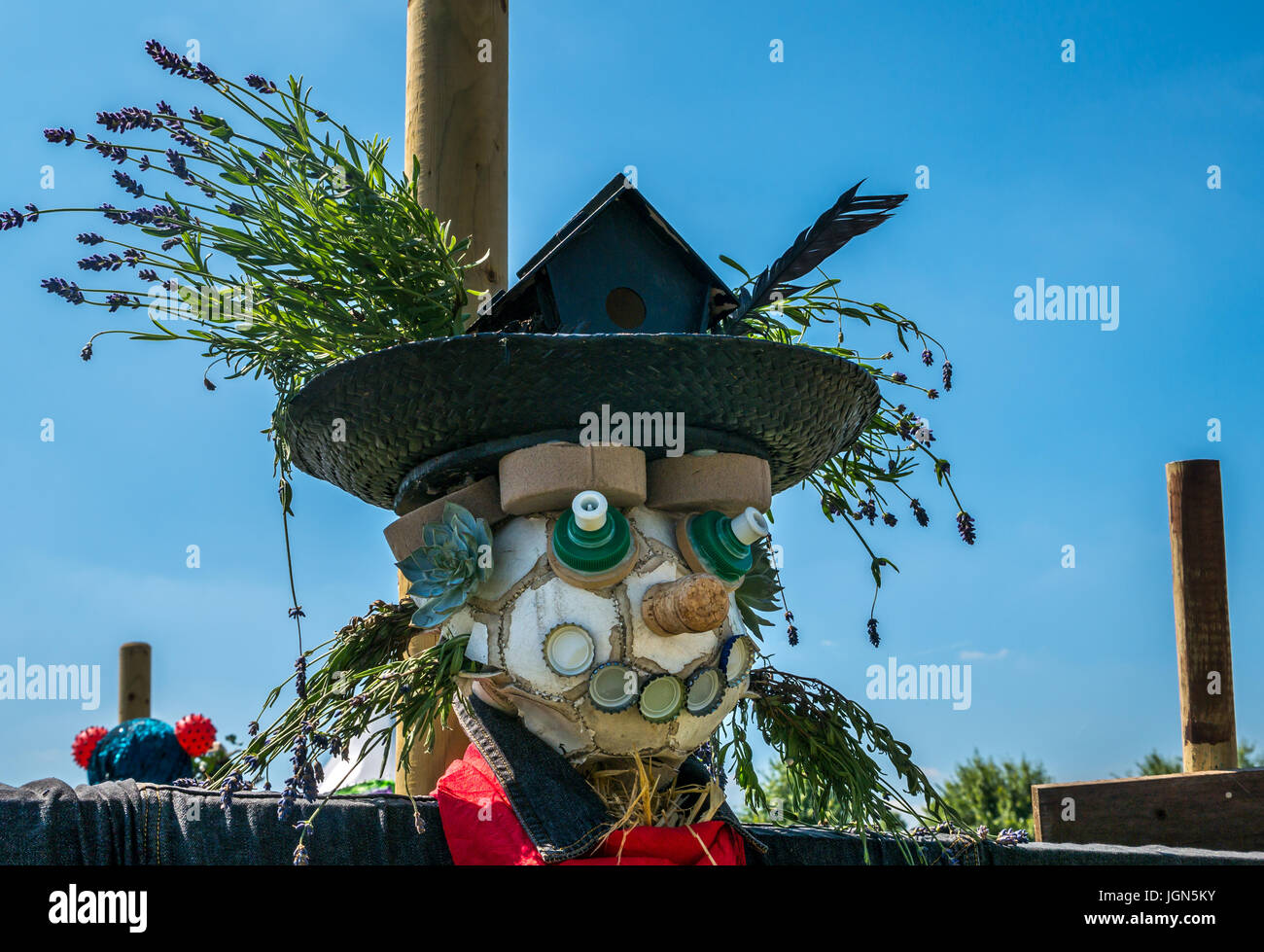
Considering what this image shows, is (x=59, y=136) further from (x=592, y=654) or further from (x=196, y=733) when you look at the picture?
(x=196, y=733)

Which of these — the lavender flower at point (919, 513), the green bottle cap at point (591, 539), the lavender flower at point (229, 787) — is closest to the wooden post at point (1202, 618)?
the lavender flower at point (919, 513)

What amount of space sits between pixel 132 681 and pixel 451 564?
7.73 feet

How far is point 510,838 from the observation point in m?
1.76

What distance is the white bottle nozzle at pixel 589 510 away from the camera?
1.74 metres

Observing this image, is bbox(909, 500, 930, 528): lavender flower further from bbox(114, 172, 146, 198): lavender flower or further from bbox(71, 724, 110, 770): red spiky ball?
bbox(71, 724, 110, 770): red spiky ball

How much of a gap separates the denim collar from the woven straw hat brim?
0.38 metres

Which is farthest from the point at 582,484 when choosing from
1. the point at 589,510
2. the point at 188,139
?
the point at 188,139

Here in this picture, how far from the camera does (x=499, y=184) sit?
259 centimetres

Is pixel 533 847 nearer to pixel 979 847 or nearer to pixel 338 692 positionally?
pixel 338 692

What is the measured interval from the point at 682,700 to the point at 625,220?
774 mm

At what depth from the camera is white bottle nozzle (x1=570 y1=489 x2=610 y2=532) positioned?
174cm

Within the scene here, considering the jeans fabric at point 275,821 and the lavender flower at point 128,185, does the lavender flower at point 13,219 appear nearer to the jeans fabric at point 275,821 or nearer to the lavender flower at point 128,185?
the lavender flower at point 128,185
